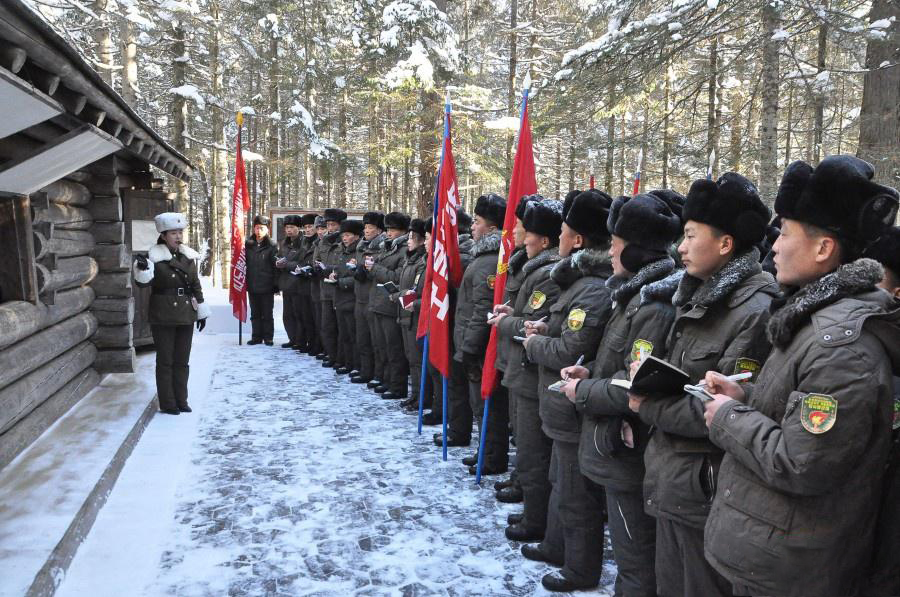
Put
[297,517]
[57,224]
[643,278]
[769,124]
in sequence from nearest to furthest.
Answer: [643,278] → [297,517] → [57,224] → [769,124]

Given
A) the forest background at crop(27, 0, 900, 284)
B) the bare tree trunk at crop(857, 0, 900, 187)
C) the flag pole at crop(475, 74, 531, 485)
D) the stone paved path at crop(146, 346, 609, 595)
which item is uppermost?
the forest background at crop(27, 0, 900, 284)

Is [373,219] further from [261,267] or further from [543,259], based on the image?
[543,259]

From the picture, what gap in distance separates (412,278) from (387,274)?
73 cm

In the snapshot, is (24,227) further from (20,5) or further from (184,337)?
(20,5)

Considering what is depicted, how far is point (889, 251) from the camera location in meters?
2.60

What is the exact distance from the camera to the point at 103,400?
7043mm

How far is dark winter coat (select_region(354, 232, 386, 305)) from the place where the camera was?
356 inches

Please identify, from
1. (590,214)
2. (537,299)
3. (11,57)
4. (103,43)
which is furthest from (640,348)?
(103,43)

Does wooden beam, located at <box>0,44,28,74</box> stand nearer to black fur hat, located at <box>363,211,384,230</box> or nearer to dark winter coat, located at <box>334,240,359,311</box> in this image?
black fur hat, located at <box>363,211,384,230</box>

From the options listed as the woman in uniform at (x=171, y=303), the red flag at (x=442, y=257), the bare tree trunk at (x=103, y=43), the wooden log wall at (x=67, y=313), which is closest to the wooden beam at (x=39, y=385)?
the wooden log wall at (x=67, y=313)

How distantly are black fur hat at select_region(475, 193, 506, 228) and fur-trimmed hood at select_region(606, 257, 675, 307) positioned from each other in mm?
2776

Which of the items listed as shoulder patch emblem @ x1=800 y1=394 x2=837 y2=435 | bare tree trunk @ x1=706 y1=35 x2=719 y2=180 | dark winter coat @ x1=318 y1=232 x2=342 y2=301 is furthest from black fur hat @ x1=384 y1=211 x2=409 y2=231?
bare tree trunk @ x1=706 y1=35 x2=719 y2=180

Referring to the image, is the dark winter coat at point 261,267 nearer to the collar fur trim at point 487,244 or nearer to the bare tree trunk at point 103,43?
the bare tree trunk at point 103,43

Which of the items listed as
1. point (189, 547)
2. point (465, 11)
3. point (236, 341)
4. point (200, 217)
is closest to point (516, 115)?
point (465, 11)
